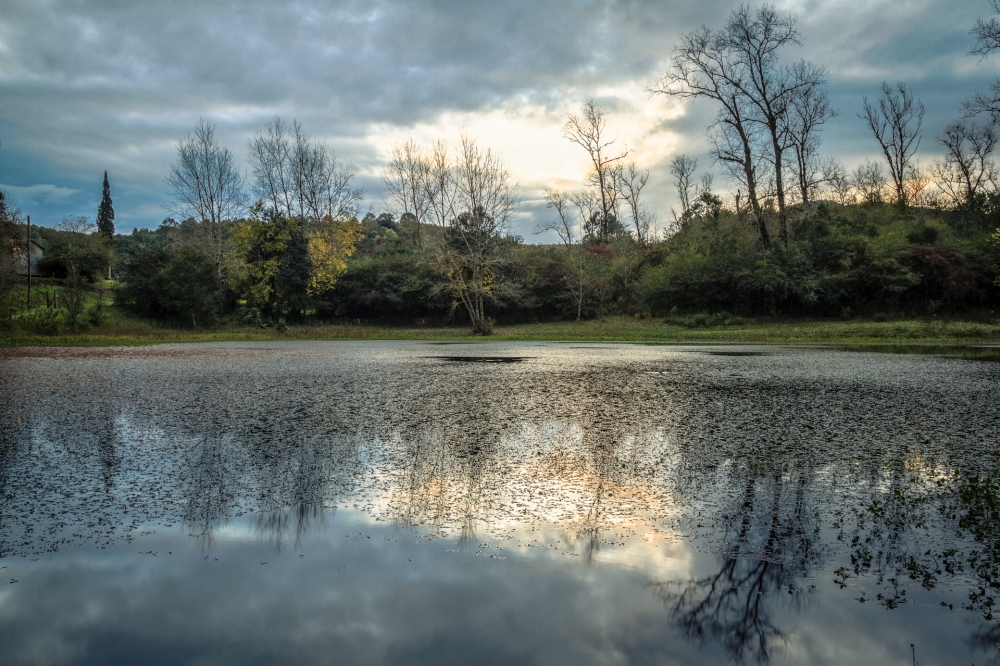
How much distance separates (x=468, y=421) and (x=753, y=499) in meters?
4.06

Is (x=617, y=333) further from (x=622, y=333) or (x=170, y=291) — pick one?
(x=170, y=291)

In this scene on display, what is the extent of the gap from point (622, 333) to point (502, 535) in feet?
92.5

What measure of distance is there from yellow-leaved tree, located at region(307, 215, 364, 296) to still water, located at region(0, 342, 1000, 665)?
35.8 meters

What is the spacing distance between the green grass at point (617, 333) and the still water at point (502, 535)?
19.3 m

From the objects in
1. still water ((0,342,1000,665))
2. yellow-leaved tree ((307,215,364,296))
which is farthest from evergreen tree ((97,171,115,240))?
still water ((0,342,1000,665))

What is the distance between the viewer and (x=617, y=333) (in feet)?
104

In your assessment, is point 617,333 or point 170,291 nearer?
point 617,333

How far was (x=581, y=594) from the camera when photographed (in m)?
3.11

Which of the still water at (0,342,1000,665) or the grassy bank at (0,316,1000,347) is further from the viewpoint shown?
the grassy bank at (0,316,1000,347)

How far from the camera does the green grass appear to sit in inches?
1004

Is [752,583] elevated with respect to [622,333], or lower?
lower

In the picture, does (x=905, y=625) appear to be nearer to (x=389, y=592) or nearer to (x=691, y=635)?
(x=691, y=635)

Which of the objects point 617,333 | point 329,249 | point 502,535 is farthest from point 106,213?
point 502,535

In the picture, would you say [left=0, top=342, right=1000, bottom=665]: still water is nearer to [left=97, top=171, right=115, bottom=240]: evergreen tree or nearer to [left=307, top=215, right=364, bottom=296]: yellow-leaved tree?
[left=307, top=215, right=364, bottom=296]: yellow-leaved tree
